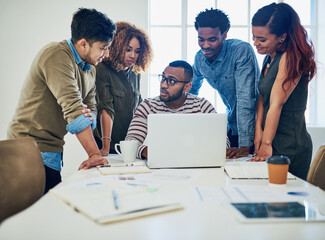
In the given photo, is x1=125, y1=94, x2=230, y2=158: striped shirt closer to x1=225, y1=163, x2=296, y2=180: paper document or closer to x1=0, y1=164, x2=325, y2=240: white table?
x1=225, y1=163, x2=296, y2=180: paper document

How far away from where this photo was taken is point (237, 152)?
6.53 feet

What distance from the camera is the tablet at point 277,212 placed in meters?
0.87

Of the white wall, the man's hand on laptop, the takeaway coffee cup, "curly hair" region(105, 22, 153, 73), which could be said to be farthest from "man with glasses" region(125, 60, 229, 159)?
the white wall

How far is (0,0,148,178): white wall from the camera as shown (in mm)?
4547

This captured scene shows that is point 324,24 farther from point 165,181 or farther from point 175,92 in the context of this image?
point 165,181

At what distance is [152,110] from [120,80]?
1.61ft

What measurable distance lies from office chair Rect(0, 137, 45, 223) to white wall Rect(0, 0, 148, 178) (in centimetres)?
311

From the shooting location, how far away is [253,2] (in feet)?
15.6

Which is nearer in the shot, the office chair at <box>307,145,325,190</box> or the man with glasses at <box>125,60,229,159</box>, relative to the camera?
the office chair at <box>307,145,325,190</box>

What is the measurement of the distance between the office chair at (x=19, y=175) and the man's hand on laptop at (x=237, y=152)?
96 centimetres

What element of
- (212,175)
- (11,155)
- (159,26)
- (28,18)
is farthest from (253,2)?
(11,155)

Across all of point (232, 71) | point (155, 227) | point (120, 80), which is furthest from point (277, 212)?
point (120, 80)

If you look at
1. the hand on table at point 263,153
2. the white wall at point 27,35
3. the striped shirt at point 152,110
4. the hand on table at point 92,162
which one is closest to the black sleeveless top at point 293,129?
the hand on table at point 263,153

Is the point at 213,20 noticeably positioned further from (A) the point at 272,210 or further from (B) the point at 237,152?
(A) the point at 272,210
